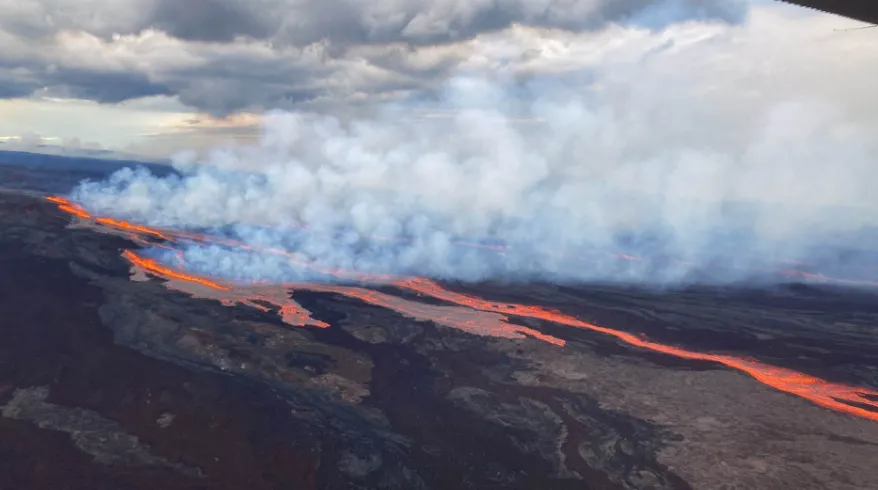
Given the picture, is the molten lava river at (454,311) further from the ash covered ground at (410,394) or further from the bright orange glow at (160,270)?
the ash covered ground at (410,394)

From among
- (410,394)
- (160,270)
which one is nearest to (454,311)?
(410,394)

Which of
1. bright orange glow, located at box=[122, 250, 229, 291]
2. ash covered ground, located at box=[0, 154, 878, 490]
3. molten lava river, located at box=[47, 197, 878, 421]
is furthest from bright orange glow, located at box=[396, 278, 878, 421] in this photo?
bright orange glow, located at box=[122, 250, 229, 291]

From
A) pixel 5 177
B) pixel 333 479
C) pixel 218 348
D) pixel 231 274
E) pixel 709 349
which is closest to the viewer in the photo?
pixel 333 479

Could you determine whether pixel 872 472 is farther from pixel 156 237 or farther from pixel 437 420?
pixel 156 237

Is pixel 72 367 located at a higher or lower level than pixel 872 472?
lower

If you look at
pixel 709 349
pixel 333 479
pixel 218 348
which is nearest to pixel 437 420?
pixel 333 479

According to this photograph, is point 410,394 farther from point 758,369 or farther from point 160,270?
point 160,270
